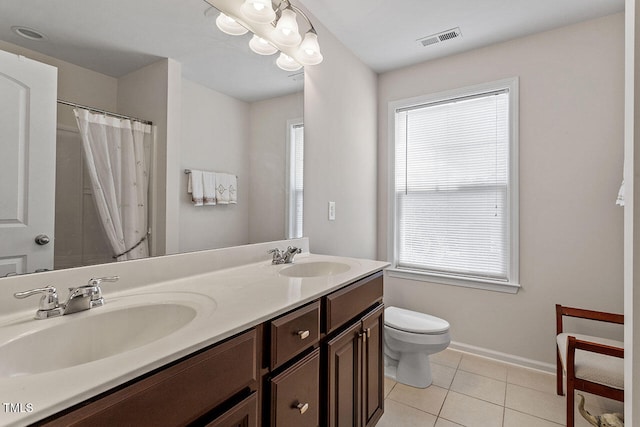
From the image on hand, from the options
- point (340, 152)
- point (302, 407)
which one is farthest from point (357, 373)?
point (340, 152)

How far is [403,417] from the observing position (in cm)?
169

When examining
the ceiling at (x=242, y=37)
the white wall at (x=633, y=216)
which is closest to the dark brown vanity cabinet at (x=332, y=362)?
the white wall at (x=633, y=216)

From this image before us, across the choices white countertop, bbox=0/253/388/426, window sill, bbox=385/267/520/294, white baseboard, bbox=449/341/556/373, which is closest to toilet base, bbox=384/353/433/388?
white baseboard, bbox=449/341/556/373

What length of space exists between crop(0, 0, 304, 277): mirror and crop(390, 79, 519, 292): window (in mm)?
1274

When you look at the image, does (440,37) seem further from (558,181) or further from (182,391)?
(182,391)

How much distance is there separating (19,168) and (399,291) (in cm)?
261

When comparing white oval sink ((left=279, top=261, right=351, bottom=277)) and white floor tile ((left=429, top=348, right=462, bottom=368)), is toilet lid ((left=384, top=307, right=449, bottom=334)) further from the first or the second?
white oval sink ((left=279, top=261, right=351, bottom=277))

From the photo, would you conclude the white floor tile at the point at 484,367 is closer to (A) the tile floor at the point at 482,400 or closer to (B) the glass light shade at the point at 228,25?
(A) the tile floor at the point at 482,400

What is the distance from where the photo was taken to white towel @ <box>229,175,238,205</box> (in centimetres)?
153

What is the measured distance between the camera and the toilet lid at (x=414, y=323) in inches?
73.4

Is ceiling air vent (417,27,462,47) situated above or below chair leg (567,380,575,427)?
above

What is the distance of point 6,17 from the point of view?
84 centimetres

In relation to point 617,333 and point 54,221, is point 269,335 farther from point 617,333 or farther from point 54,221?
point 617,333

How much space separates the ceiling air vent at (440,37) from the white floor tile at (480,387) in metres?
2.49
